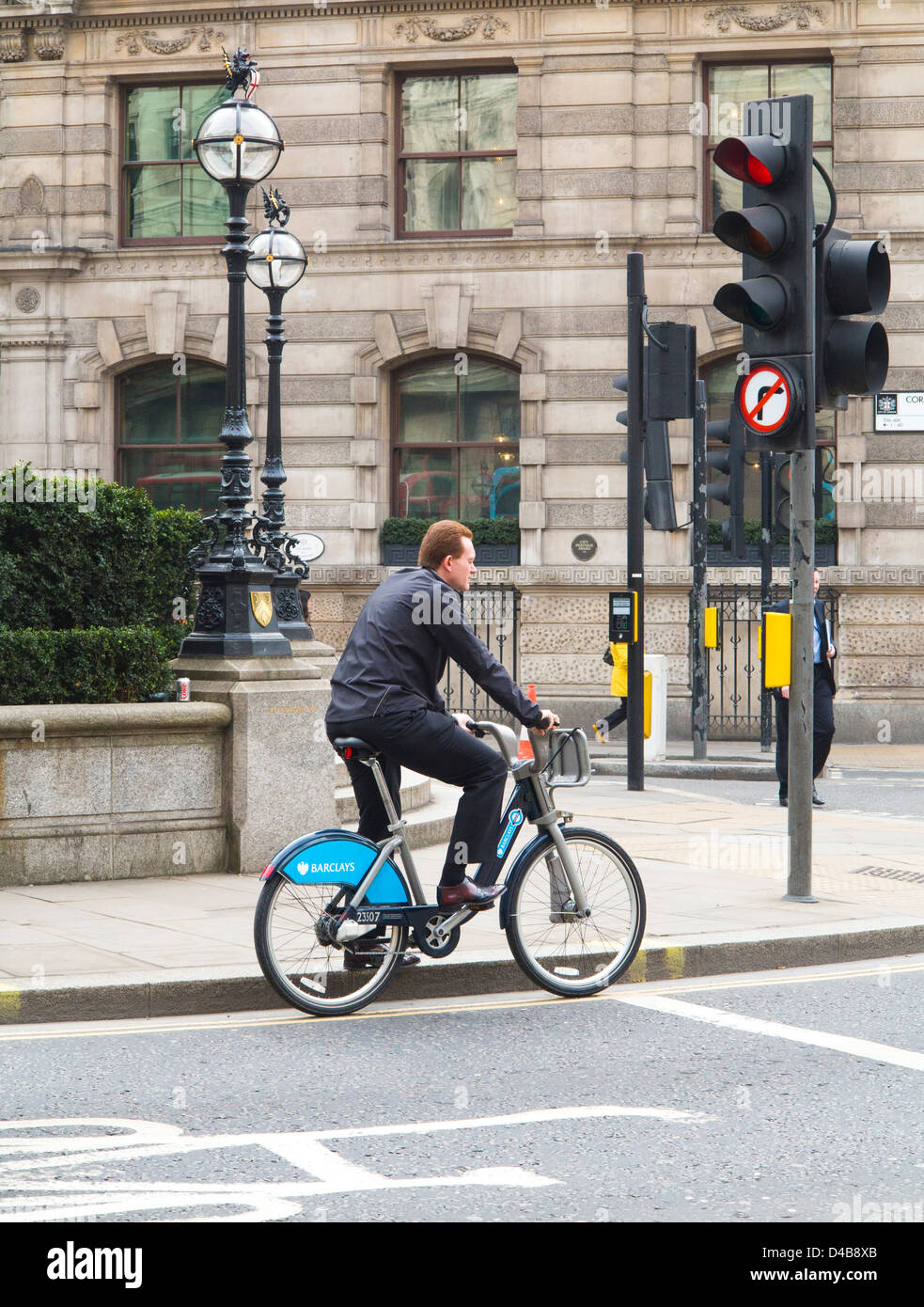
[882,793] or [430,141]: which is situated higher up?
[430,141]

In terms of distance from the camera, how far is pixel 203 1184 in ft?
15.4

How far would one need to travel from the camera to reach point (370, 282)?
22.2m

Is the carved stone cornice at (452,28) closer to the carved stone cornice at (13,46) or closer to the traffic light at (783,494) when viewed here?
the carved stone cornice at (13,46)

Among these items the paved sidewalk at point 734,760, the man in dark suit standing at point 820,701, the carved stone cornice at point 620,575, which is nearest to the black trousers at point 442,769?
the man in dark suit standing at point 820,701

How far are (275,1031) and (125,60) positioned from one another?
18.9m

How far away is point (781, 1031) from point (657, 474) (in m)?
9.11

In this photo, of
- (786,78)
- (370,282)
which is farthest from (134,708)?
(786,78)

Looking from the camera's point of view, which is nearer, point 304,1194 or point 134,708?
point 304,1194

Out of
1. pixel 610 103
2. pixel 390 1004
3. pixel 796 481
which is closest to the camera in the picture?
pixel 390 1004

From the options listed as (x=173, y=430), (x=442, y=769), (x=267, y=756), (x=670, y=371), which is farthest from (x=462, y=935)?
(x=173, y=430)

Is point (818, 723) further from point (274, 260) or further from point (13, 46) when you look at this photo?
point (13, 46)

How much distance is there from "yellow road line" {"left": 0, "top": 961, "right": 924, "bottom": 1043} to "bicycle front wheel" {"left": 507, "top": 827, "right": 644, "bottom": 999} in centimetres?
12

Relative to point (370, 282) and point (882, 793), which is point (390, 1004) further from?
point (370, 282)

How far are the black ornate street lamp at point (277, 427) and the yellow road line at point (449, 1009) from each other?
6.82m
